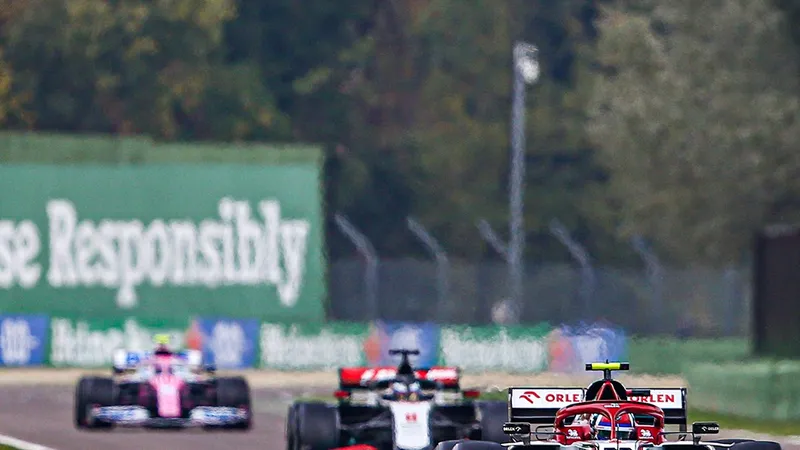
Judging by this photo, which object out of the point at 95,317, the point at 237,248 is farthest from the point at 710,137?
the point at 95,317

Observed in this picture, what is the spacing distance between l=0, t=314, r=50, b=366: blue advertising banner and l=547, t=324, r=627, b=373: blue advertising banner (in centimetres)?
1052

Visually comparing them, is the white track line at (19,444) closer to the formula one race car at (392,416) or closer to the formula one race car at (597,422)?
the formula one race car at (392,416)

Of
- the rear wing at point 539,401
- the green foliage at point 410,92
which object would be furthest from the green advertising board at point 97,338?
the rear wing at point 539,401

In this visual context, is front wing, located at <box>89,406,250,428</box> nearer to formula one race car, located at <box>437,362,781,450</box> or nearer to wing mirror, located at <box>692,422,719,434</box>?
formula one race car, located at <box>437,362,781,450</box>

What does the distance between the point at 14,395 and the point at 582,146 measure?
37120 millimetres

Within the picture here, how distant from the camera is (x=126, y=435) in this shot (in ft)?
77.4

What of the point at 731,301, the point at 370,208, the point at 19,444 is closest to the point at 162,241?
the point at 731,301

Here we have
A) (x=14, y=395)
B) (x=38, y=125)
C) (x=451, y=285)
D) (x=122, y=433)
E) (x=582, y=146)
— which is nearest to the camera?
(x=122, y=433)

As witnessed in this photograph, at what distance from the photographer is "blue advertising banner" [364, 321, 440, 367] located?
1847 inches

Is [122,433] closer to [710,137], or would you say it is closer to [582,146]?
[710,137]

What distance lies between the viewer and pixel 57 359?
145ft

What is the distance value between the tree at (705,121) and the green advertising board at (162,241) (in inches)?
343

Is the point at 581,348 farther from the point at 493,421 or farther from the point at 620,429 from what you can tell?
the point at 620,429

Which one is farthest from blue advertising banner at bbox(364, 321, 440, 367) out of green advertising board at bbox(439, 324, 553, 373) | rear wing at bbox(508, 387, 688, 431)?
rear wing at bbox(508, 387, 688, 431)
